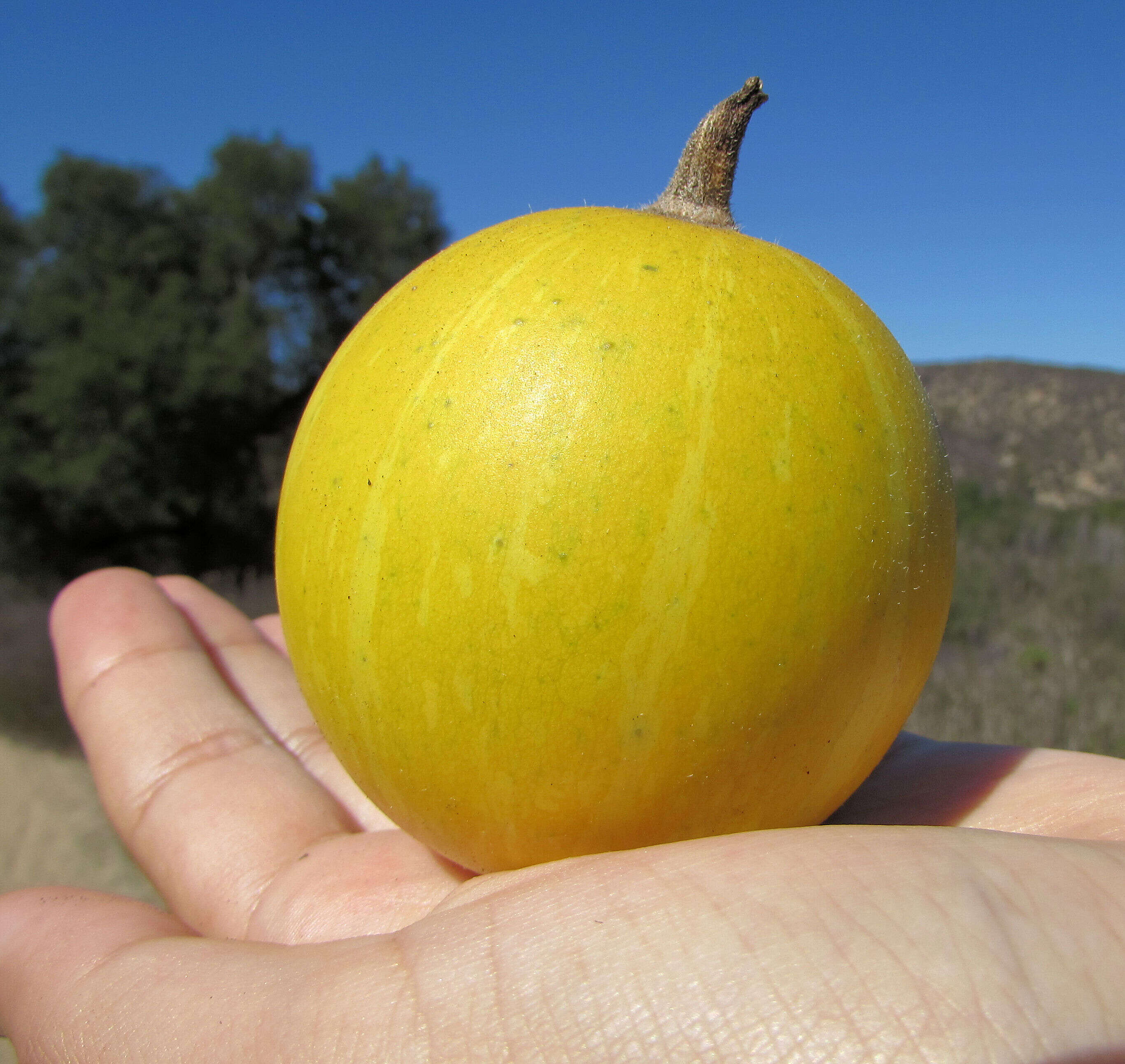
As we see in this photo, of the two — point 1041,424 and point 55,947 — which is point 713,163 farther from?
point 1041,424

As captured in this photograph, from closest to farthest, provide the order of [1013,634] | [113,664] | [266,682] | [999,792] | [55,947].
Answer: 1. [55,947]
2. [999,792]
3. [113,664]
4. [266,682]
5. [1013,634]

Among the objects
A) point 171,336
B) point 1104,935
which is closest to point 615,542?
point 1104,935

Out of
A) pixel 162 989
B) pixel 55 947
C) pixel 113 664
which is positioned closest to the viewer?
pixel 162 989

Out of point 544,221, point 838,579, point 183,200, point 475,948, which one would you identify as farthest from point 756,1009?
point 183,200

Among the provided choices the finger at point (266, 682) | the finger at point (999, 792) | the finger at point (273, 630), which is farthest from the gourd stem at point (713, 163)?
the finger at point (273, 630)

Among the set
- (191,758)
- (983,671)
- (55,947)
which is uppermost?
(191,758)
